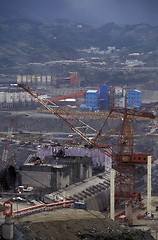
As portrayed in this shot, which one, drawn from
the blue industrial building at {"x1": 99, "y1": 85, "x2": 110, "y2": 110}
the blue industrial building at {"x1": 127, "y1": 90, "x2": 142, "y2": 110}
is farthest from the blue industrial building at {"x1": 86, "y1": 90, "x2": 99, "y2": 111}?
the blue industrial building at {"x1": 127, "y1": 90, "x2": 142, "y2": 110}

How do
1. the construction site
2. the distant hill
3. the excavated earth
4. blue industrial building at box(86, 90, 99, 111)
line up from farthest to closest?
the distant hill
blue industrial building at box(86, 90, 99, 111)
the construction site
the excavated earth

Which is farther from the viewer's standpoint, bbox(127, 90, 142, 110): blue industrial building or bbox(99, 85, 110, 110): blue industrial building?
→ bbox(127, 90, 142, 110): blue industrial building

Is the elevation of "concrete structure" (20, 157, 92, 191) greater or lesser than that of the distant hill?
lesser

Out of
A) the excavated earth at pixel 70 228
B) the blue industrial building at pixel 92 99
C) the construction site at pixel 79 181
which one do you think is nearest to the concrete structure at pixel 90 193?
the construction site at pixel 79 181

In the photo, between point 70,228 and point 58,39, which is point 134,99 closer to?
point 70,228

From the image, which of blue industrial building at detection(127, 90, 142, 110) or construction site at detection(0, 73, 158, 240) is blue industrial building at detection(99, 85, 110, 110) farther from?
construction site at detection(0, 73, 158, 240)

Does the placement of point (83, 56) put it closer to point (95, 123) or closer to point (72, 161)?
point (95, 123)

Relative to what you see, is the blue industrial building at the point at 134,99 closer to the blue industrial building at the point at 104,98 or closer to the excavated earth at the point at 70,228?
the blue industrial building at the point at 104,98
